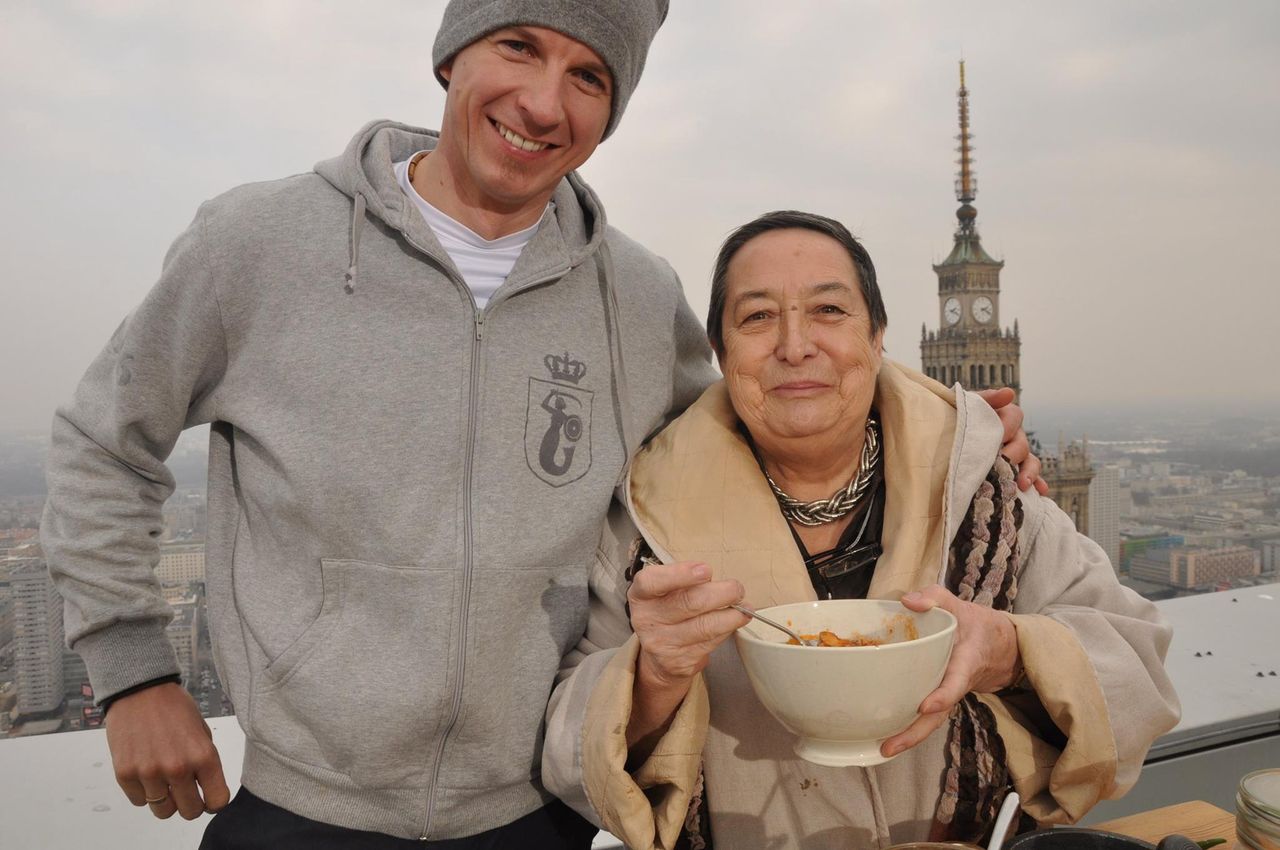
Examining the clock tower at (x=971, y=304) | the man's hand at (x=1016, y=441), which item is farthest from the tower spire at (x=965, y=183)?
the man's hand at (x=1016, y=441)

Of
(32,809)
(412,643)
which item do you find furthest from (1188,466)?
(32,809)

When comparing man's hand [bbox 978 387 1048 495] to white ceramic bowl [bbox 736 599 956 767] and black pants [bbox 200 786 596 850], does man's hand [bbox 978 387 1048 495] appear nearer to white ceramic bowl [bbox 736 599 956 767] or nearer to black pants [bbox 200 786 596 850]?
white ceramic bowl [bbox 736 599 956 767]

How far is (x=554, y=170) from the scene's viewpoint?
4.74 feet

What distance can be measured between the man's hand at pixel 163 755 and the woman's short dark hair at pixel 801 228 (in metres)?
1.10

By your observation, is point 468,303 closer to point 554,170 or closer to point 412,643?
point 554,170

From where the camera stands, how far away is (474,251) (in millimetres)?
1501

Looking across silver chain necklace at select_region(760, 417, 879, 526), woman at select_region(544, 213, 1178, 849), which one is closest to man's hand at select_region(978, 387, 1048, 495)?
woman at select_region(544, 213, 1178, 849)

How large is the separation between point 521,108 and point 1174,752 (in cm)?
254

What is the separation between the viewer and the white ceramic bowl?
0.90 metres

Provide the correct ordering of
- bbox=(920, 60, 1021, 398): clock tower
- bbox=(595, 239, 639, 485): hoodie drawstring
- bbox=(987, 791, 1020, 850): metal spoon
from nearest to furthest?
bbox=(987, 791, 1020, 850): metal spoon
bbox=(595, 239, 639, 485): hoodie drawstring
bbox=(920, 60, 1021, 398): clock tower

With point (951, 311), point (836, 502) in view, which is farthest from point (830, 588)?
point (951, 311)

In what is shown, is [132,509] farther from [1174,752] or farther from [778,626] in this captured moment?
[1174,752]

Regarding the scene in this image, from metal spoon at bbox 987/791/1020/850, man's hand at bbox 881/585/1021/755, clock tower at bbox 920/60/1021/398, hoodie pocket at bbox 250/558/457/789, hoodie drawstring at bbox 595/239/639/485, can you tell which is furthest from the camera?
clock tower at bbox 920/60/1021/398

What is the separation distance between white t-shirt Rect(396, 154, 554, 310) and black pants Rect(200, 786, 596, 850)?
879 millimetres
